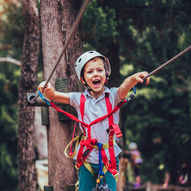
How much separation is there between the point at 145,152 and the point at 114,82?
37.9 ft

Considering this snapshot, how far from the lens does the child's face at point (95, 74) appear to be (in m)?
3.14

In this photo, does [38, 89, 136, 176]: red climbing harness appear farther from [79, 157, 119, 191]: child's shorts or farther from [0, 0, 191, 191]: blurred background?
[0, 0, 191, 191]: blurred background

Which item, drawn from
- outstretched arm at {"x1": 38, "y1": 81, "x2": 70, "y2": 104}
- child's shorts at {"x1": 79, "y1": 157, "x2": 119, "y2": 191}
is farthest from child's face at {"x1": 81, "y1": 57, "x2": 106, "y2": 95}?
child's shorts at {"x1": 79, "y1": 157, "x2": 119, "y2": 191}

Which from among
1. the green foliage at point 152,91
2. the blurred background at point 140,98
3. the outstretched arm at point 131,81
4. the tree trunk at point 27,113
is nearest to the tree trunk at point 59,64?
the outstretched arm at point 131,81

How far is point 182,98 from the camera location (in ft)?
46.5

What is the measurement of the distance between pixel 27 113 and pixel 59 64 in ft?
8.30

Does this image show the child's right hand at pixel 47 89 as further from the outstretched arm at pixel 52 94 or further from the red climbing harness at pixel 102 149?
the red climbing harness at pixel 102 149

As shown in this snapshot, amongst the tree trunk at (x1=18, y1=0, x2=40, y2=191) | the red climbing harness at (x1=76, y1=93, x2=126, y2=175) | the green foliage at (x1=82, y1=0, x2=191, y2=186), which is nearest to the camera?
the red climbing harness at (x1=76, y1=93, x2=126, y2=175)

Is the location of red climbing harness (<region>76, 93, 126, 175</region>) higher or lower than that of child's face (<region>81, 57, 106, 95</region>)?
lower

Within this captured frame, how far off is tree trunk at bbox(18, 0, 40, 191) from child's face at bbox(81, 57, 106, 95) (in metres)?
3.43

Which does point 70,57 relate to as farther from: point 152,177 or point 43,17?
point 152,177

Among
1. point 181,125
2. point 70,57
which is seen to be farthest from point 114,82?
point 181,125

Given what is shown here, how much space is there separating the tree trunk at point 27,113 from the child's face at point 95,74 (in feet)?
11.3

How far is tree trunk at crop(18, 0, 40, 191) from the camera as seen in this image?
6.42m
